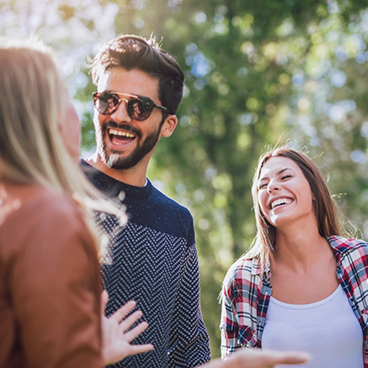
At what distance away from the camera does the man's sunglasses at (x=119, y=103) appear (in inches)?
100

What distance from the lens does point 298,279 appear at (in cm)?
300

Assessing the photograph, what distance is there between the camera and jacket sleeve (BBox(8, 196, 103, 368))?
94cm

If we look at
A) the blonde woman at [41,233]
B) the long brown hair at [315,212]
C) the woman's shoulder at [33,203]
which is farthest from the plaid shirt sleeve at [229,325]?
the woman's shoulder at [33,203]

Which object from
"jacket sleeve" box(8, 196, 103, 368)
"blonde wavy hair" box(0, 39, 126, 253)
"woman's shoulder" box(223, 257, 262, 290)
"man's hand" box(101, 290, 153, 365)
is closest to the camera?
"jacket sleeve" box(8, 196, 103, 368)

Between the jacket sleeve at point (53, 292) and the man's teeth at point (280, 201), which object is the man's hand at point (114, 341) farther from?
the man's teeth at point (280, 201)

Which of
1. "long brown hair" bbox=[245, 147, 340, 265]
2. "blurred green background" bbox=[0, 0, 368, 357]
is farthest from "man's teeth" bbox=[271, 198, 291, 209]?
"blurred green background" bbox=[0, 0, 368, 357]

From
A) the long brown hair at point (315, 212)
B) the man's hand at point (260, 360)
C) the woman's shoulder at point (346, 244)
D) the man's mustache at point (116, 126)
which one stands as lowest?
the man's hand at point (260, 360)

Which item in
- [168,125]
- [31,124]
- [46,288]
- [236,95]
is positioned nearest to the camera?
[46,288]

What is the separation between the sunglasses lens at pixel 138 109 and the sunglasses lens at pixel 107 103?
0.09 meters

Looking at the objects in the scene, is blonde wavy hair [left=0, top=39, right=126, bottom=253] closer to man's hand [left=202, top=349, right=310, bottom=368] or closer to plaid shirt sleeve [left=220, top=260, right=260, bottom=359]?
man's hand [left=202, top=349, right=310, bottom=368]

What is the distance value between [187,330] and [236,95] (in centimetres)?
1050

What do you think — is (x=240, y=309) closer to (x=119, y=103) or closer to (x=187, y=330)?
(x=187, y=330)

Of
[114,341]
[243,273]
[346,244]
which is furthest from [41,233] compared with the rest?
[346,244]

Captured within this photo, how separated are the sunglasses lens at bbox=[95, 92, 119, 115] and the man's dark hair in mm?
225
